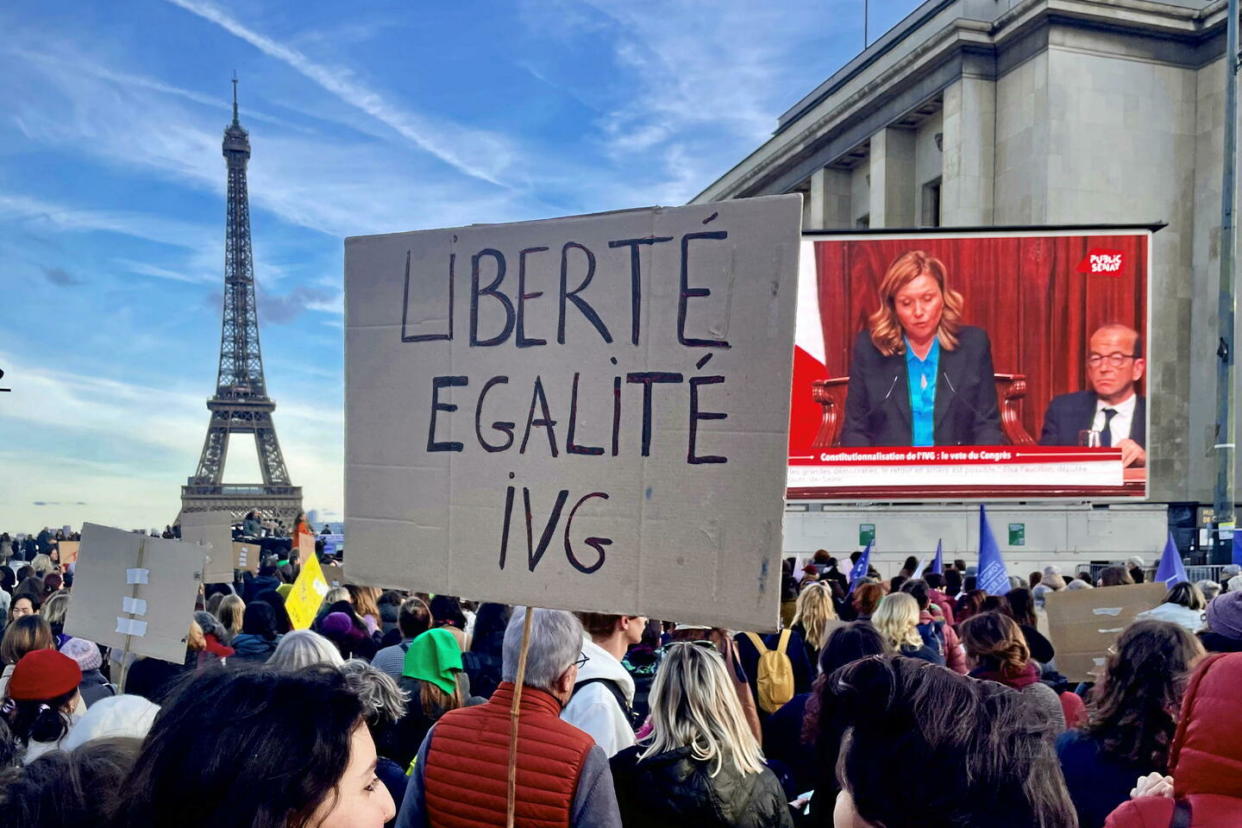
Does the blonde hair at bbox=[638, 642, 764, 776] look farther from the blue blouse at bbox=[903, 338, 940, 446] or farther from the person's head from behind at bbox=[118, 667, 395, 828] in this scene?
the blue blouse at bbox=[903, 338, 940, 446]

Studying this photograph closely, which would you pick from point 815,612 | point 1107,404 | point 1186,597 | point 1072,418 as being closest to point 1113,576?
point 1186,597

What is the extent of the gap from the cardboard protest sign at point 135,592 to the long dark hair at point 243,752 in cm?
384

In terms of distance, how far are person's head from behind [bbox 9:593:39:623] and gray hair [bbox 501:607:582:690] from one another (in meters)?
6.25

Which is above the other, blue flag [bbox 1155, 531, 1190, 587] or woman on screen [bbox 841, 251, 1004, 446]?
woman on screen [bbox 841, 251, 1004, 446]

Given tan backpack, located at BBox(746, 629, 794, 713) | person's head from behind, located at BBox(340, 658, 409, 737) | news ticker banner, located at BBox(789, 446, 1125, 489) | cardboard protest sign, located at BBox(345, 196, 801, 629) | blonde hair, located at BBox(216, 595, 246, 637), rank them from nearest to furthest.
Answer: cardboard protest sign, located at BBox(345, 196, 801, 629)
person's head from behind, located at BBox(340, 658, 409, 737)
tan backpack, located at BBox(746, 629, 794, 713)
blonde hair, located at BBox(216, 595, 246, 637)
news ticker banner, located at BBox(789, 446, 1125, 489)

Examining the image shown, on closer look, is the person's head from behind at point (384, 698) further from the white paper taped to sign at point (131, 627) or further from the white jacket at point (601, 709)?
the white paper taped to sign at point (131, 627)

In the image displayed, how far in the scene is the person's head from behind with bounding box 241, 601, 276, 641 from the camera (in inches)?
280

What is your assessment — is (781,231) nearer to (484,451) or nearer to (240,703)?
(484,451)

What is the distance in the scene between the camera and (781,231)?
2672mm

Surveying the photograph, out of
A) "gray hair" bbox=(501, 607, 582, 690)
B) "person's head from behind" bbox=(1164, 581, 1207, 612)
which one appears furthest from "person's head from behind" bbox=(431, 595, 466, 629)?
"person's head from behind" bbox=(1164, 581, 1207, 612)

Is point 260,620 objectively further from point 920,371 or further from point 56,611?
point 920,371

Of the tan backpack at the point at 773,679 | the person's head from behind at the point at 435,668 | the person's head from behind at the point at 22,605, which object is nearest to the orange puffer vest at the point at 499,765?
the person's head from behind at the point at 435,668

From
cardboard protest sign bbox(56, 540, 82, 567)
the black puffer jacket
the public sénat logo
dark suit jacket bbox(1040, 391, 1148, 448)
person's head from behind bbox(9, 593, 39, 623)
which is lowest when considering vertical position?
cardboard protest sign bbox(56, 540, 82, 567)

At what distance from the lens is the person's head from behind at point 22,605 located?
27.7ft
